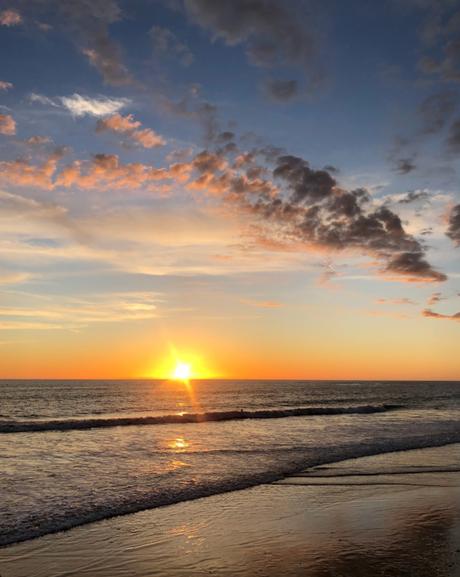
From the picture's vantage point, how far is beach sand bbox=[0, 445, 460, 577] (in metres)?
8.65

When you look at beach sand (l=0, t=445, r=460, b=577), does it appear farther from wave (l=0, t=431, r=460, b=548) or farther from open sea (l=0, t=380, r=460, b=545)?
open sea (l=0, t=380, r=460, b=545)

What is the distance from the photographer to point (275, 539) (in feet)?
33.8

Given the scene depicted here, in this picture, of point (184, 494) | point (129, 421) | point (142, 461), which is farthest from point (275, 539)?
point (129, 421)

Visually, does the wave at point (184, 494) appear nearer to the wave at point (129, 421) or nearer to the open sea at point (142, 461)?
the open sea at point (142, 461)

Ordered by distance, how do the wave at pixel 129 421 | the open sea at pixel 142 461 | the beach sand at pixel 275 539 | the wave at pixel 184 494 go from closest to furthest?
the beach sand at pixel 275 539
the wave at pixel 184 494
the open sea at pixel 142 461
the wave at pixel 129 421

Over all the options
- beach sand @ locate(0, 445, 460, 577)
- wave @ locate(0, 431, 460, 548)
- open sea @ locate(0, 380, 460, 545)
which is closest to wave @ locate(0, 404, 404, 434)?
open sea @ locate(0, 380, 460, 545)

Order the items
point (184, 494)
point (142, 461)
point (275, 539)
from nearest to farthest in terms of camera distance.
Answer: point (275, 539) → point (184, 494) → point (142, 461)

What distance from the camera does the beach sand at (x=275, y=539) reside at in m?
8.65

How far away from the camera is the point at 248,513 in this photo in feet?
41.0

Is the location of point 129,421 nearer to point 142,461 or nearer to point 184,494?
point 142,461

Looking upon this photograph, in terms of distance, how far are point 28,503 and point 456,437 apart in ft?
84.6

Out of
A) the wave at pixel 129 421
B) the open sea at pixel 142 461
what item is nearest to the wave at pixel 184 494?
the open sea at pixel 142 461

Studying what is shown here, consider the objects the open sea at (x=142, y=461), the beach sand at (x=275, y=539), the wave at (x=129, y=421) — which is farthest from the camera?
the wave at (x=129, y=421)

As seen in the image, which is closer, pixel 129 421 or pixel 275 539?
pixel 275 539
